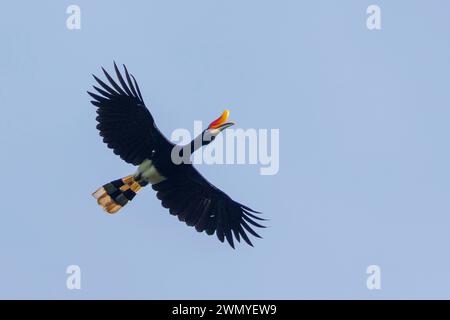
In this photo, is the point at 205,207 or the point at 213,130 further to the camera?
the point at 205,207

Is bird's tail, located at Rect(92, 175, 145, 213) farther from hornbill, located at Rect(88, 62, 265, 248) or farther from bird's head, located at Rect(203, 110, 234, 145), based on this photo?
bird's head, located at Rect(203, 110, 234, 145)

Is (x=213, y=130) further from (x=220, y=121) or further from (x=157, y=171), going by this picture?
(x=157, y=171)

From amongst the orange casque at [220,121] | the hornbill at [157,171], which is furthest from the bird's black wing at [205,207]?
the orange casque at [220,121]

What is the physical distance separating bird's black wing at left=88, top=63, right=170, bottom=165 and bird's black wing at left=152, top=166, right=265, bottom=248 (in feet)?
2.72

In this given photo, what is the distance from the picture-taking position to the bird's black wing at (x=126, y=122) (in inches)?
830

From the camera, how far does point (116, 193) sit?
21625 millimetres

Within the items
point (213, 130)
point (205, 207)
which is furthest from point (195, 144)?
point (205, 207)

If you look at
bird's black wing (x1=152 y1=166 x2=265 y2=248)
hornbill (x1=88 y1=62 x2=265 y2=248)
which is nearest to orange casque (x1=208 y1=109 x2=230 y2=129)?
hornbill (x1=88 y1=62 x2=265 y2=248)

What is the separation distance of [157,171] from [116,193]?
0.92 metres

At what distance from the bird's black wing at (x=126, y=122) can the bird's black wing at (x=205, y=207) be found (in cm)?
83
